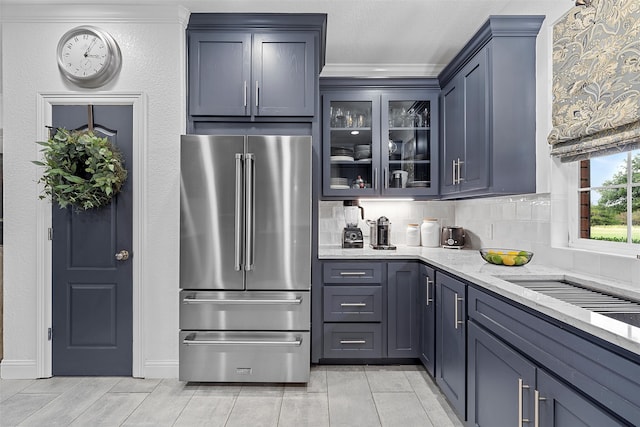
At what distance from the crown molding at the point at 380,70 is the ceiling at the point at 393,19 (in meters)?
0.08

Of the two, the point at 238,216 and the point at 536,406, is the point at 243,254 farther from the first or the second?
the point at 536,406

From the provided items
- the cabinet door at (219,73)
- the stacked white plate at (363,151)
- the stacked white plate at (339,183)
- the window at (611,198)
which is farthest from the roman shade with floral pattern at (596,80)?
the cabinet door at (219,73)

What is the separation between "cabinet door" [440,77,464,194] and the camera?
9.84ft

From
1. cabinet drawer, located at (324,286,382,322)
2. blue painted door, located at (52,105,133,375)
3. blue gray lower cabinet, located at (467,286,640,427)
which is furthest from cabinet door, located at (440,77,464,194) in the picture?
blue painted door, located at (52,105,133,375)

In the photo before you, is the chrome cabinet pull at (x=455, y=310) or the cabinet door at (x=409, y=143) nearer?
the chrome cabinet pull at (x=455, y=310)

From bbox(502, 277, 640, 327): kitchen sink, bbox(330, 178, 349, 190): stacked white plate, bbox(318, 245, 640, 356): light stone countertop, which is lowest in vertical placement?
bbox(502, 277, 640, 327): kitchen sink

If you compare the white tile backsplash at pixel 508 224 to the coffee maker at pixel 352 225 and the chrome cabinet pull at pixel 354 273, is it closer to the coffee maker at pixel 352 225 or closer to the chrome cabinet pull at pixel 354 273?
the coffee maker at pixel 352 225

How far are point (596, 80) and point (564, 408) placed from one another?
1.52 metres

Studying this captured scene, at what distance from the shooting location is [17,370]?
2783 mm

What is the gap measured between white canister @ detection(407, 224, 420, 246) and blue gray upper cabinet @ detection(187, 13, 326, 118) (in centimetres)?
157

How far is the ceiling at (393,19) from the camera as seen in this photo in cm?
262

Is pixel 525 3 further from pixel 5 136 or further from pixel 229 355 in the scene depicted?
pixel 5 136

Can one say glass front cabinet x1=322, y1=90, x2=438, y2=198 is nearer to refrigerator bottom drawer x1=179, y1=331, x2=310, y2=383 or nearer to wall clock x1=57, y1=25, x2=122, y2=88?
refrigerator bottom drawer x1=179, y1=331, x2=310, y2=383

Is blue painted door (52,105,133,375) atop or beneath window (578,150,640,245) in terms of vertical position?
beneath
